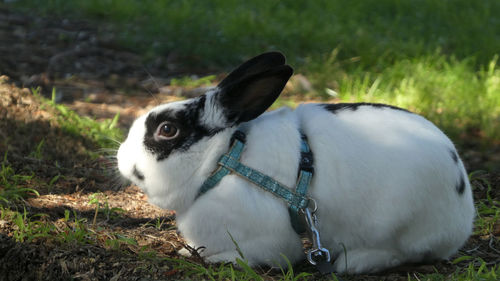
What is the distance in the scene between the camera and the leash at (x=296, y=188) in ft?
8.14

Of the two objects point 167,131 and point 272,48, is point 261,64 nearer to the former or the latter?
point 167,131

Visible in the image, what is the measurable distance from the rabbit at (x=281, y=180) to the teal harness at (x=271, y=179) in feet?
0.08

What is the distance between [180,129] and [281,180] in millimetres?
486

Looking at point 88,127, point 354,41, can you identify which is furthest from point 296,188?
point 354,41

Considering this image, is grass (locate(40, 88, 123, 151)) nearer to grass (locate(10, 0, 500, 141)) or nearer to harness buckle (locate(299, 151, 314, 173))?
grass (locate(10, 0, 500, 141))

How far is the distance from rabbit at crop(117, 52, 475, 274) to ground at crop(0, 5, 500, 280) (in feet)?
0.54

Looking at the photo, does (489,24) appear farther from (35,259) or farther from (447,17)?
(35,259)

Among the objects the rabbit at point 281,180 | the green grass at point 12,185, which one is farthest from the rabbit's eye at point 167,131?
the green grass at point 12,185

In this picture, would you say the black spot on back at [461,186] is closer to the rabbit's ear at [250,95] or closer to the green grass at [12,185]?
the rabbit's ear at [250,95]

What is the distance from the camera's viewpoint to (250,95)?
2527 mm

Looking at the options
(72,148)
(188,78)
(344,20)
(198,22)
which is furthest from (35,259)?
(344,20)

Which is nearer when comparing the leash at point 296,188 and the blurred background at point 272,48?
the leash at point 296,188

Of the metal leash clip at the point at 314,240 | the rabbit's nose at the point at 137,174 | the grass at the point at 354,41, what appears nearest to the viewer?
the metal leash clip at the point at 314,240

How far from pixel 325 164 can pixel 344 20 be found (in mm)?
5450
